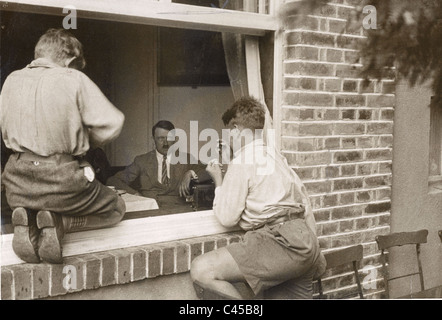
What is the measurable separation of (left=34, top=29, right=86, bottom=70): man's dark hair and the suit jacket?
0.86 m

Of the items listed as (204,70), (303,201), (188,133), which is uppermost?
(204,70)

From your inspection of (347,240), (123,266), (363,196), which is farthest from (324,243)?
(123,266)

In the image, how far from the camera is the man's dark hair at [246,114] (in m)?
3.46

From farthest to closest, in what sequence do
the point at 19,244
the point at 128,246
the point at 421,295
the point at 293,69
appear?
the point at 293,69
the point at 421,295
the point at 128,246
the point at 19,244

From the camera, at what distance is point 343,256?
371cm

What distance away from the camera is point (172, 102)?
427 cm

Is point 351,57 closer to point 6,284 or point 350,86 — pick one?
point 350,86

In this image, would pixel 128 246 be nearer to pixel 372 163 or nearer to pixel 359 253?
pixel 359 253

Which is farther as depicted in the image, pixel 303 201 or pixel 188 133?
pixel 188 133

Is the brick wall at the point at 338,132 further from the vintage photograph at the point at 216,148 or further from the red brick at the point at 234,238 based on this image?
the red brick at the point at 234,238

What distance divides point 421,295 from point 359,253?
1.55ft

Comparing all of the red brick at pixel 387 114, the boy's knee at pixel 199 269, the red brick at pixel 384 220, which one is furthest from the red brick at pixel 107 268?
the red brick at pixel 387 114

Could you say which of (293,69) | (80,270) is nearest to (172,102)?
(293,69)

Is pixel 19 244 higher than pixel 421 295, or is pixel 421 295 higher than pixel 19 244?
pixel 19 244
